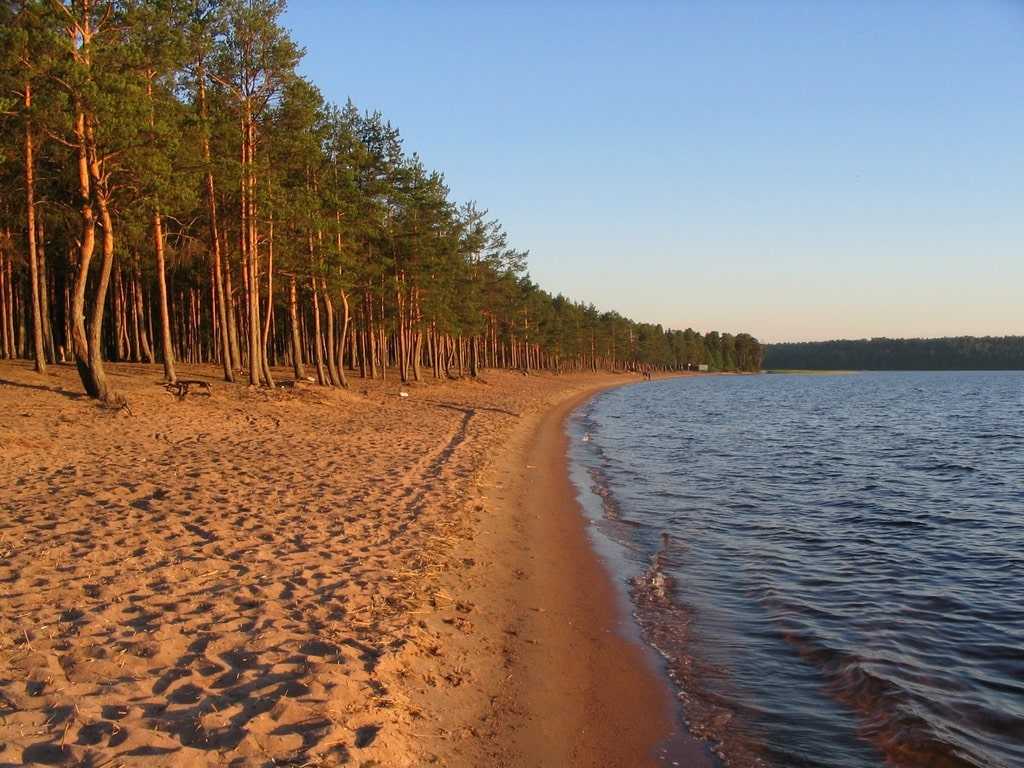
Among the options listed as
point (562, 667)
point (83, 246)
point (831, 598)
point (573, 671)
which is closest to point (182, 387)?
point (83, 246)

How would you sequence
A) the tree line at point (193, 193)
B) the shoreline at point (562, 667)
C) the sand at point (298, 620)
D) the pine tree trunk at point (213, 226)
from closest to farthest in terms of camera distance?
the sand at point (298, 620)
the shoreline at point (562, 667)
the tree line at point (193, 193)
the pine tree trunk at point (213, 226)

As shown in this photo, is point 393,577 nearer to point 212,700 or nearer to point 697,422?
point 212,700

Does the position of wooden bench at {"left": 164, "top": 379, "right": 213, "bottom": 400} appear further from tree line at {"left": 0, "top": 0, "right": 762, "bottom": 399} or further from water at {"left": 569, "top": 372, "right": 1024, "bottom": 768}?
water at {"left": 569, "top": 372, "right": 1024, "bottom": 768}

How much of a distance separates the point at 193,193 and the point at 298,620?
54.6 feet

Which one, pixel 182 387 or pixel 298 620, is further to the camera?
pixel 182 387

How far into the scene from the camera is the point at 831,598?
991 centimetres

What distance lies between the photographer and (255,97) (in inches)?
1023

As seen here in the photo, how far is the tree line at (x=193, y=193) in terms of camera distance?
61.0ft

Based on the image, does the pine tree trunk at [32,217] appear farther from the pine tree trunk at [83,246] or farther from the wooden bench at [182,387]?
the wooden bench at [182,387]

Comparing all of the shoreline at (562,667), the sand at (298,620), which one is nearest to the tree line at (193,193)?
the sand at (298,620)

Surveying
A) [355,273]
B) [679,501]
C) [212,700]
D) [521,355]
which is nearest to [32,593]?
[212,700]

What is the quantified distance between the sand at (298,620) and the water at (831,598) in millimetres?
819

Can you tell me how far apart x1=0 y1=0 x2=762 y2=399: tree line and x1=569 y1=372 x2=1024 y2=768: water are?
14.5 m

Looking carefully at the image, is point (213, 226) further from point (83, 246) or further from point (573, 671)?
point (573, 671)
